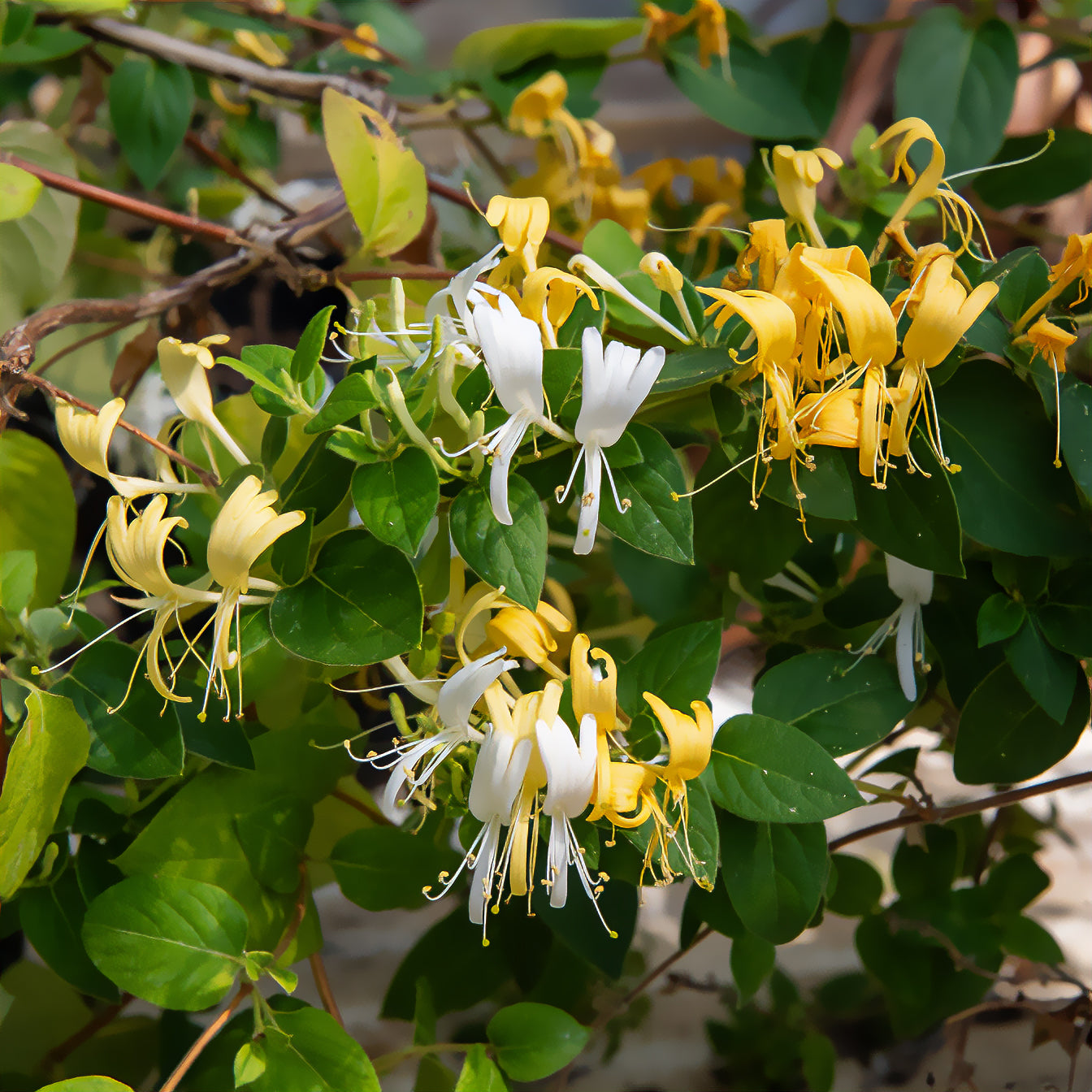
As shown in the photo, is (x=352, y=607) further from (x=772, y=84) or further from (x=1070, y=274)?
(x=772, y=84)

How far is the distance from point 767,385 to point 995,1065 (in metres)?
0.50

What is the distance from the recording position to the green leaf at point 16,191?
42 centimetres

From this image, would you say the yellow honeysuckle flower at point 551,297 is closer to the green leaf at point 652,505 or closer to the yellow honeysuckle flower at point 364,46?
the green leaf at point 652,505

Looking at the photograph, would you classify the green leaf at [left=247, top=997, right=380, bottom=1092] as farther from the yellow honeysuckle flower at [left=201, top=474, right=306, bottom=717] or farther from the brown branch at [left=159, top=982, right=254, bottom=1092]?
the yellow honeysuckle flower at [left=201, top=474, right=306, bottom=717]

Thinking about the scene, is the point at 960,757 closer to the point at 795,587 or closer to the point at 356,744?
the point at 795,587

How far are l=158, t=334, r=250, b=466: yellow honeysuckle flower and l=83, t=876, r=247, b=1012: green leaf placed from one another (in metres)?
0.18

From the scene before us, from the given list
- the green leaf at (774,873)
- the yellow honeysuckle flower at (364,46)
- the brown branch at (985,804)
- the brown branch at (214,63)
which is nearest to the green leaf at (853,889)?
the brown branch at (985,804)

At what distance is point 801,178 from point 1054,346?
0.11m

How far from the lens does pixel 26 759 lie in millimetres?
338

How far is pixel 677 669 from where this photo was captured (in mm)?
358

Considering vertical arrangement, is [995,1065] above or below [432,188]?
below

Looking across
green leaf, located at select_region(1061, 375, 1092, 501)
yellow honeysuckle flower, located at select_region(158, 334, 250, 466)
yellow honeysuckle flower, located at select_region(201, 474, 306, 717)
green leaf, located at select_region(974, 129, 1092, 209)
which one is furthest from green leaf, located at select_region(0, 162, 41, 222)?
green leaf, located at select_region(974, 129, 1092, 209)

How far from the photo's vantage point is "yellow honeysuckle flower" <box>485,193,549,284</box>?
0.33 m

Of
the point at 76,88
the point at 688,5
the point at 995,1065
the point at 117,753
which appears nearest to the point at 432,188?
the point at 688,5
